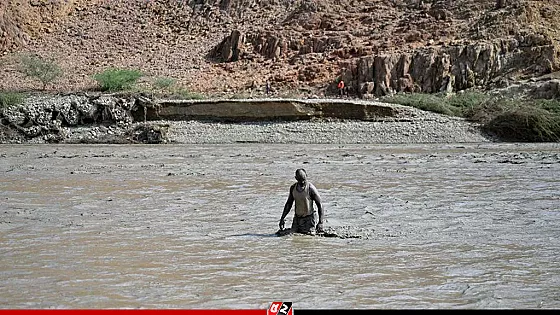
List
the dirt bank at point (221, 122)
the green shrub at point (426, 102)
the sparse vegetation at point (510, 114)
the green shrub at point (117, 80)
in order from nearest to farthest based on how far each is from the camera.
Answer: the sparse vegetation at point (510, 114)
the dirt bank at point (221, 122)
the green shrub at point (426, 102)
the green shrub at point (117, 80)

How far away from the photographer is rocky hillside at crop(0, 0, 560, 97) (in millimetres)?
34844

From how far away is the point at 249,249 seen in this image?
7398 millimetres

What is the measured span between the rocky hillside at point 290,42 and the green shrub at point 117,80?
2.96 metres

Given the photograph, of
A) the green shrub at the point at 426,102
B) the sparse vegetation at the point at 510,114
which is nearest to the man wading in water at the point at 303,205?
the sparse vegetation at the point at 510,114

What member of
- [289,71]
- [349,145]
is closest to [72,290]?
[349,145]

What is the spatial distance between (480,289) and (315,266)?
153 cm

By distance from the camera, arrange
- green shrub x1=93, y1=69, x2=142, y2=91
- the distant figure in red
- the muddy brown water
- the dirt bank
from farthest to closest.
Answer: the distant figure in red → green shrub x1=93, y1=69, x2=142, y2=91 → the dirt bank → the muddy brown water

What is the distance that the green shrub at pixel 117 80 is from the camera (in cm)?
3531

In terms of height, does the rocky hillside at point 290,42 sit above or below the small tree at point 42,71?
above

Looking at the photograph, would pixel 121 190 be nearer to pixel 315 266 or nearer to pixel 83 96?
pixel 315 266

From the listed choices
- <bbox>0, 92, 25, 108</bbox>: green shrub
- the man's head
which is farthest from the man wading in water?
<bbox>0, 92, 25, 108</bbox>: green shrub

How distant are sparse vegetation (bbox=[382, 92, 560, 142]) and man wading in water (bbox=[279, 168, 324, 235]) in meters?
21.2

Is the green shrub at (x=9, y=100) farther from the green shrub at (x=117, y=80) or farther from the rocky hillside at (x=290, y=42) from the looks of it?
the rocky hillside at (x=290, y=42)

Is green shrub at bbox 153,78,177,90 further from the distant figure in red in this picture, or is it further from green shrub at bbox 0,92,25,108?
the distant figure in red
